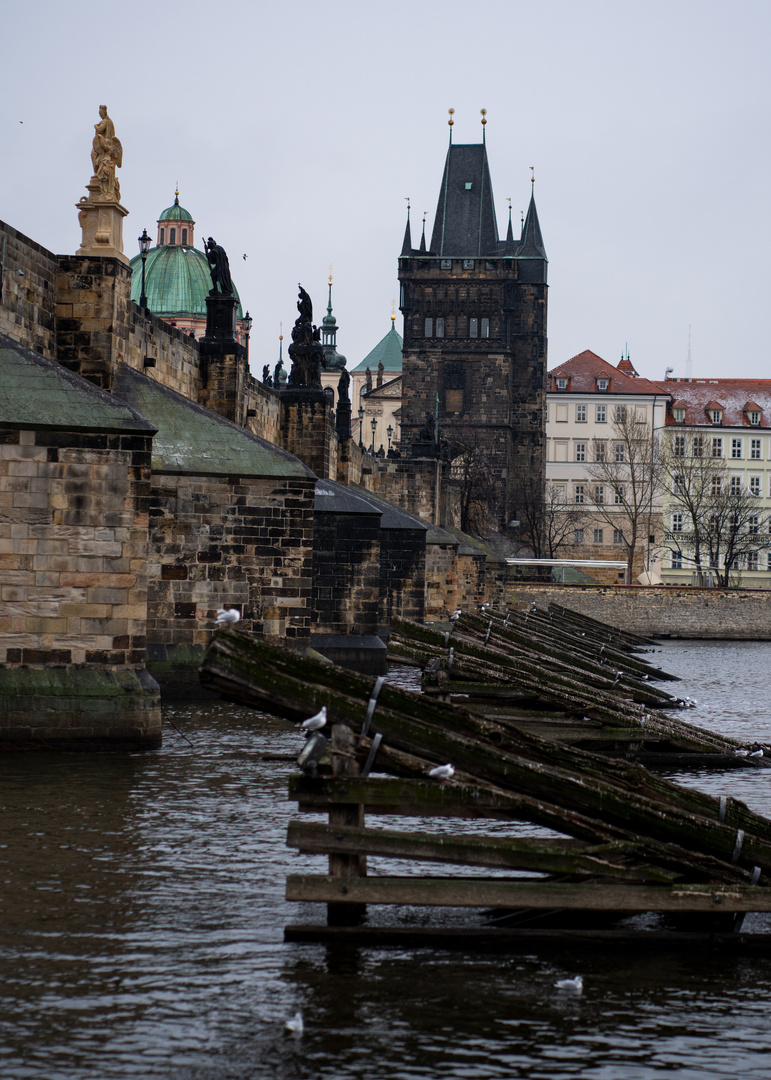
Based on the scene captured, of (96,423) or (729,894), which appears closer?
(729,894)

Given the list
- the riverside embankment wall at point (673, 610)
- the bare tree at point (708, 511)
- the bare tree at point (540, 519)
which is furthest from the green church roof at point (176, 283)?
the riverside embankment wall at point (673, 610)

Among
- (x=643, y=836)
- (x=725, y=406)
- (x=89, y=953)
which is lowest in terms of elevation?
(x=89, y=953)

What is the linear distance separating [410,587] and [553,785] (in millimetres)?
31735

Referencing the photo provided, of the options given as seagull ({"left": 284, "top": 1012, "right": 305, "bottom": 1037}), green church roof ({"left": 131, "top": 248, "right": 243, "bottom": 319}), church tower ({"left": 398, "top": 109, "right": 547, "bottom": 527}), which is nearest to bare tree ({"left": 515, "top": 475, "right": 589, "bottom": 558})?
church tower ({"left": 398, "top": 109, "right": 547, "bottom": 527})

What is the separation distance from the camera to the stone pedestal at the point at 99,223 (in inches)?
753

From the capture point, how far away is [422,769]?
7.79 metres

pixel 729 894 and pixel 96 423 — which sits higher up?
pixel 96 423

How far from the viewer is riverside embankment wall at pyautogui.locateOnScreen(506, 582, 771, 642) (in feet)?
214

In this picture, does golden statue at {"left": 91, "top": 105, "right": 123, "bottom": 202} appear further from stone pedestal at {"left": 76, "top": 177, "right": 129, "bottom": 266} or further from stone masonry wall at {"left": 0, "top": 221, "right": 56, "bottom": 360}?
stone masonry wall at {"left": 0, "top": 221, "right": 56, "bottom": 360}

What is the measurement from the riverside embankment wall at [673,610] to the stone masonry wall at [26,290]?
47.6 m

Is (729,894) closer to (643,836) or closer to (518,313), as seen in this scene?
(643,836)

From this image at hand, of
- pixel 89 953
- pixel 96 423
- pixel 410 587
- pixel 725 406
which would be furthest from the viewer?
pixel 725 406

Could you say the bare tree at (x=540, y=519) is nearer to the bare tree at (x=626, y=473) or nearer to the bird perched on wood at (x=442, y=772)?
the bare tree at (x=626, y=473)

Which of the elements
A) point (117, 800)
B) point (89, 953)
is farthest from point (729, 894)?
point (117, 800)
